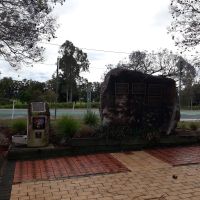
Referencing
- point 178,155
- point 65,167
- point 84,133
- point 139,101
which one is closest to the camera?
point 65,167

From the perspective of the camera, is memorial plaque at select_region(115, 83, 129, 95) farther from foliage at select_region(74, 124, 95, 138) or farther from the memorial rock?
foliage at select_region(74, 124, 95, 138)

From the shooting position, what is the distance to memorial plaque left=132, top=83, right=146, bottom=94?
35.6 feet

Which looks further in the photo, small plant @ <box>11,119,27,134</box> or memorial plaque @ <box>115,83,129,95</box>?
small plant @ <box>11,119,27,134</box>

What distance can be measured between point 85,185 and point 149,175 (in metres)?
1.39

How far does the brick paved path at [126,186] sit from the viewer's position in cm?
588

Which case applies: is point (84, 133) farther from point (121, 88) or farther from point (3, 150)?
point (3, 150)

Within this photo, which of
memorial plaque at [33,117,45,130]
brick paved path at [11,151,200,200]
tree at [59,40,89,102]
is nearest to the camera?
brick paved path at [11,151,200,200]

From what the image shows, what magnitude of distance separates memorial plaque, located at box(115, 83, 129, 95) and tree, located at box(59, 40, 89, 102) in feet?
110

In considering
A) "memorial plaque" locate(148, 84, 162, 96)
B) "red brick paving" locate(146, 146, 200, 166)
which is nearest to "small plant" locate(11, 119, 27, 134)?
"red brick paving" locate(146, 146, 200, 166)

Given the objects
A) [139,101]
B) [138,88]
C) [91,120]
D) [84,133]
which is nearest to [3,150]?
[84,133]

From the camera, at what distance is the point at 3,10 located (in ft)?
33.8

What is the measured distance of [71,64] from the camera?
44.5 m

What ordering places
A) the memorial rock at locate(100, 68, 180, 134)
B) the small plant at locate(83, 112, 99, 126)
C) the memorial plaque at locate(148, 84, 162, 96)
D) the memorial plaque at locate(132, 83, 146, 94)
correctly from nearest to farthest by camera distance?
the memorial rock at locate(100, 68, 180, 134)
the memorial plaque at locate(132, 83, 146, 94)
the memorial plaque at locate(148, 84, 162, 96)
the small plant at locate(83, 112, 99, 126)

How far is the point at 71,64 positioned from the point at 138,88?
112ft
